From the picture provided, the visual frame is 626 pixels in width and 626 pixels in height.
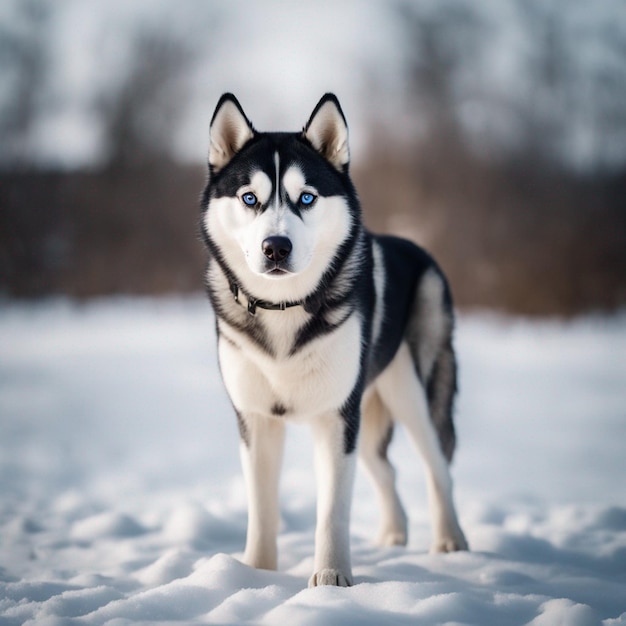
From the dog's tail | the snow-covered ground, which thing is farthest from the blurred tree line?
the dog's tail

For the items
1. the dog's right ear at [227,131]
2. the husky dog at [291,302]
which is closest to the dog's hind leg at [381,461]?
the husky dog at [291,302]

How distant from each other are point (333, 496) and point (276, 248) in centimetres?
87

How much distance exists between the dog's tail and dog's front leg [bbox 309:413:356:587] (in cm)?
76

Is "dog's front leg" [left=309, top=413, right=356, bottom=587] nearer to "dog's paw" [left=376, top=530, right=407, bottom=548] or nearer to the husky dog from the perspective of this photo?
the husky dog

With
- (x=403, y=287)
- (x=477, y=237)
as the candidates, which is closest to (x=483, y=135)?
(x=477, y=237)

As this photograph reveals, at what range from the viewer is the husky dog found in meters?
2.12

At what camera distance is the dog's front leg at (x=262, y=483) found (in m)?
2.39

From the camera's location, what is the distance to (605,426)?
573 centimetres

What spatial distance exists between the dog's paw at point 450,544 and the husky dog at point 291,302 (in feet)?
2.17

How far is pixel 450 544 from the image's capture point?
2715mm

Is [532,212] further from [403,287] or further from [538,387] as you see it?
[403,287]

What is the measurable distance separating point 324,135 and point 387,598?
1519 mm

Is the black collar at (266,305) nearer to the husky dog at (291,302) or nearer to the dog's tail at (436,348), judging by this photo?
the husky dog at (291,302)

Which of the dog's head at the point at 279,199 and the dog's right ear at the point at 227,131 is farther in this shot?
the dog's right ear at the point at 227,131
